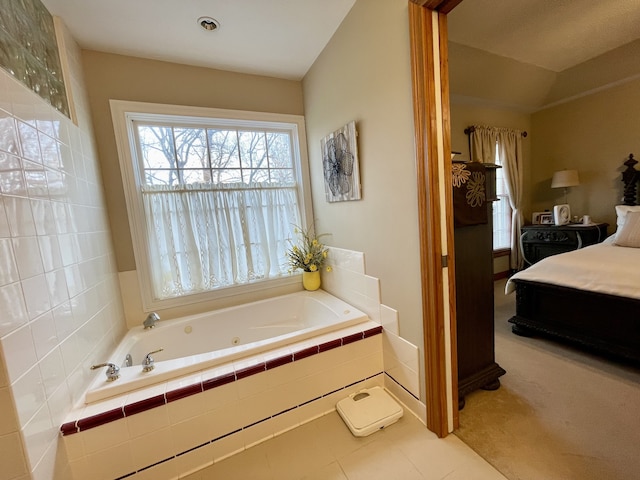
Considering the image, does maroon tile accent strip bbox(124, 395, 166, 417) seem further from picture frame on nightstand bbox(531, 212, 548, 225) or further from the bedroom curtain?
picture frame on nightstand bbox(531, 212, 548, 225)

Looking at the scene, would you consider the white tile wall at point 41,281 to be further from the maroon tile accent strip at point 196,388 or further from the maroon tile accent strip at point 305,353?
the maroon tile accent strip at point 305,353

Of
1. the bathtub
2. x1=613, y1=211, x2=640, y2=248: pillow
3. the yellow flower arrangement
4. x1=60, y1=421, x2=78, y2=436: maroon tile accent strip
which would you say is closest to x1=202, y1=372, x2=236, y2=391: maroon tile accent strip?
the bathtub

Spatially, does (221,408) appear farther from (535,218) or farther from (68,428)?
(535,218)

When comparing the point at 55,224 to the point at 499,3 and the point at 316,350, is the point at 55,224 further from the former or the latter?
the point at 499,3

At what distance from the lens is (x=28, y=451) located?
85 cm

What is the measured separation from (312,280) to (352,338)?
938 millimetres

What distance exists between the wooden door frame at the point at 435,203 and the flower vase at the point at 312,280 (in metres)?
1.28

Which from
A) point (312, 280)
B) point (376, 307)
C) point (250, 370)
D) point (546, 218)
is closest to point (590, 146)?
point (546, 218)

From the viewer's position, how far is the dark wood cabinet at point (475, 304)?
153cm

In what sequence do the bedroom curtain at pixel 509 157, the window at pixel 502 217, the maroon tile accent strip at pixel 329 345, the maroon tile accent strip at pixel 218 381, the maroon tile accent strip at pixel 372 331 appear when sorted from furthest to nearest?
the window at pixel 502 217 < the bedroom curtain at pixel 509 157 < the maroon tile accent strip at pixel 372 331 < the maroon tile accent strip at pixel 329 345 < the maroon tile accent strip at pixel 218 381

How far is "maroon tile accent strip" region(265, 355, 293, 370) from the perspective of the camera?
1.41 metres

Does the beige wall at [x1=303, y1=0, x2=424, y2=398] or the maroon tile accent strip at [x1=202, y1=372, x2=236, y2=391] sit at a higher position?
the beige wall at [x1=303, y1=0, x2=424, y2=398]

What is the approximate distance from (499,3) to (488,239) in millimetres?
1759

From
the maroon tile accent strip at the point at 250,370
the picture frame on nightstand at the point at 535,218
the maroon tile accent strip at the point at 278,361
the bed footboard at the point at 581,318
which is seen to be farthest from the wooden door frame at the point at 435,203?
the picture frame on nightstand at the point at 535,218
